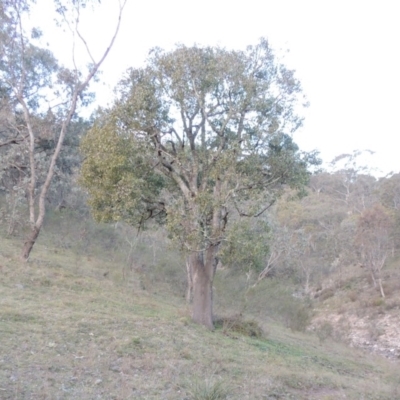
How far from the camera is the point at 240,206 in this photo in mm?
13461

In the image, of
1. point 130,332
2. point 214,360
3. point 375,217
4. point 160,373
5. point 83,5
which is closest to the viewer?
point 160,373

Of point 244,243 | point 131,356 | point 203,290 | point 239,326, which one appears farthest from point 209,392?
point 239,326

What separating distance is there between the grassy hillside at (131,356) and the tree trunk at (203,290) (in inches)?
14.0

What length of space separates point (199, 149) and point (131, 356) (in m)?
6.51

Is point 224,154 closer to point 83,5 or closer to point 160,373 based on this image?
point 160,373

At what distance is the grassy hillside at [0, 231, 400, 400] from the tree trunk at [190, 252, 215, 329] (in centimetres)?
36

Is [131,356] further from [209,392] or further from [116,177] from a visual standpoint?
[116,177]

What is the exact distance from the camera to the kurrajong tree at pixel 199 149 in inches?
500

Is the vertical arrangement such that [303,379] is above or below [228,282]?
below

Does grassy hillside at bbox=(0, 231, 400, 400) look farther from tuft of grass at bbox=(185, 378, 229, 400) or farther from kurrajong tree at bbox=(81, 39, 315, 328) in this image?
kurrajong tree at bbox=(81, 39, 315, 328)

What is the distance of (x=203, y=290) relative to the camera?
1370 cm

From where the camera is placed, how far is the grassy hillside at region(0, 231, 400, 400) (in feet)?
22.4

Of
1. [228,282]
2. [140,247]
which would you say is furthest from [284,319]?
[140,247]

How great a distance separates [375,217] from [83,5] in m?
25.6
